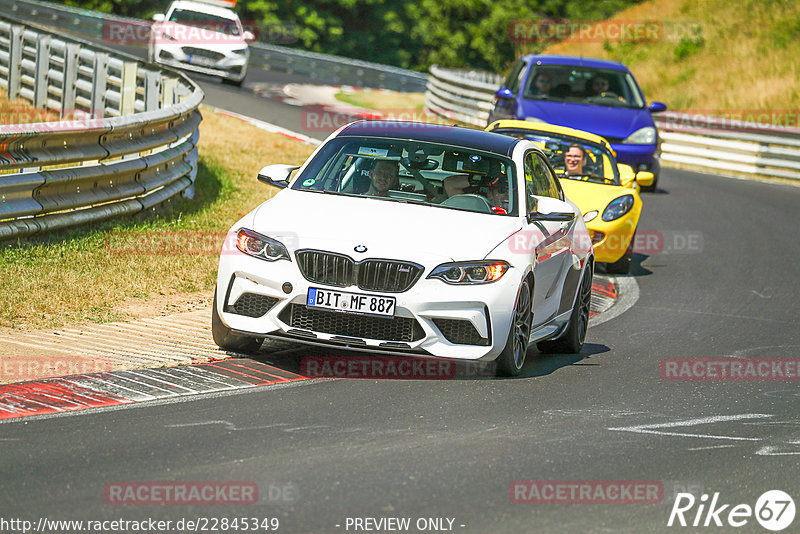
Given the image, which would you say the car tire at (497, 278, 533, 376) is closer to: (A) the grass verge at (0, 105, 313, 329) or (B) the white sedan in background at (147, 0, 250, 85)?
(A) the grass verge at (0, 105, 313, 329)

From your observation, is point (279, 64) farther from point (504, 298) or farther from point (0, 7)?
point (504, 298)

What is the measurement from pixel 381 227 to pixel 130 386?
1816mm

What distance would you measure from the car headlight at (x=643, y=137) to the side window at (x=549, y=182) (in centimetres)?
978

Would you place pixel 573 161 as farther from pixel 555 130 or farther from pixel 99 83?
pixel 99 83

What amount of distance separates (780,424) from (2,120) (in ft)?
45.7

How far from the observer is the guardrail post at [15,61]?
70.3ft

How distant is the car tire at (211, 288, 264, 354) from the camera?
8.30 meters

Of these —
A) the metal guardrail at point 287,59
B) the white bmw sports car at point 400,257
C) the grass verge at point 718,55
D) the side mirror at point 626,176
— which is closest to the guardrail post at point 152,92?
the side mirror at point 626,176

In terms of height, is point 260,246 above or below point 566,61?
above

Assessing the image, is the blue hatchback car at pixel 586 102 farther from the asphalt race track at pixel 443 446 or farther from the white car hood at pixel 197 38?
the white car hood at pixel 197 38

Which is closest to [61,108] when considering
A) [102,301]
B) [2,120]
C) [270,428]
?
[2,120]

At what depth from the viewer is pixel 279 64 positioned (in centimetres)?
4328

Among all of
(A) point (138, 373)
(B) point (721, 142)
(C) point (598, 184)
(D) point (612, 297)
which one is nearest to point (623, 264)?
(C) point (598, 184)

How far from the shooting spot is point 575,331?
980 cm
